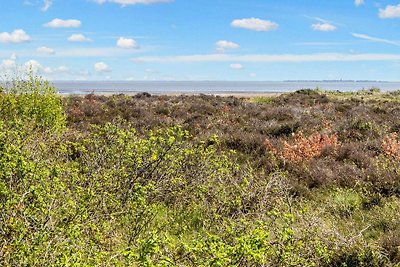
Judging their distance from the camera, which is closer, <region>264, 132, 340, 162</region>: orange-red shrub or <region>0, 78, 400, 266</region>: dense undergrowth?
<region>0, 78, 400, 266</region>: dense undergrowth

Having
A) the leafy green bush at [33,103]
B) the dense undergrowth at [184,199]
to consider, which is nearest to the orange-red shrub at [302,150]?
the dense undergrowth at [184,199]

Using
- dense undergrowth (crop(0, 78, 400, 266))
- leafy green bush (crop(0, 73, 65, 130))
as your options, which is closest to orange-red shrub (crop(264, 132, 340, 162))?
dense undergrowth (crop(0, 78, 400, 266))

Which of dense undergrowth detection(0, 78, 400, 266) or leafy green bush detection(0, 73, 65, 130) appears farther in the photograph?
leafy green bush detection(0, 73, 65, 130)

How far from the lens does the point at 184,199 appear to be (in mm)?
10586

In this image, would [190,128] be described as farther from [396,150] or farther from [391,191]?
[391,191]

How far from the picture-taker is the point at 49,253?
5.84 meters

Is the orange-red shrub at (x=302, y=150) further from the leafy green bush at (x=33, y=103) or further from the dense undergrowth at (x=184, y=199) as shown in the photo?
the leafy green bush at (x=33, y=103)

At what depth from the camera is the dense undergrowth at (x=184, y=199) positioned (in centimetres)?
589

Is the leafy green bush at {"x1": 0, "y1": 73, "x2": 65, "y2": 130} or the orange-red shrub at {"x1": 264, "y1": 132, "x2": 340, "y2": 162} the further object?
the leafy green bush at {"x1": 0, "y1": 73, "x2": 65, "y2": 130}

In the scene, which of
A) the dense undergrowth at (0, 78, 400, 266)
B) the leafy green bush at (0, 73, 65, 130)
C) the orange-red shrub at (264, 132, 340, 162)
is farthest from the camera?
the leafy green bush at (0, 73, 65, 130)

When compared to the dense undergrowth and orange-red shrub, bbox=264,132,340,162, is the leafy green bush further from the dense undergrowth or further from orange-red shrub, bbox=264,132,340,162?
orange-red shrub, bbox=264,132,340,162

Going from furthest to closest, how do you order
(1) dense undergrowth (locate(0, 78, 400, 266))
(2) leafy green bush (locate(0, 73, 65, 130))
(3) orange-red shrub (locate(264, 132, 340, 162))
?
(2) leafy green bush (locate(0, 73, 65, 130)) → (3) orange-red shrub (locate(264, 132, 340, 162)) → (1) dense undergrowth (locate(0, 78, 400, 266))

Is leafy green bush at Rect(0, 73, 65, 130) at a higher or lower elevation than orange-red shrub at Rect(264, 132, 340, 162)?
higher

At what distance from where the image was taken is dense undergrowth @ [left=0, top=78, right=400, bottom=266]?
5891 mm
